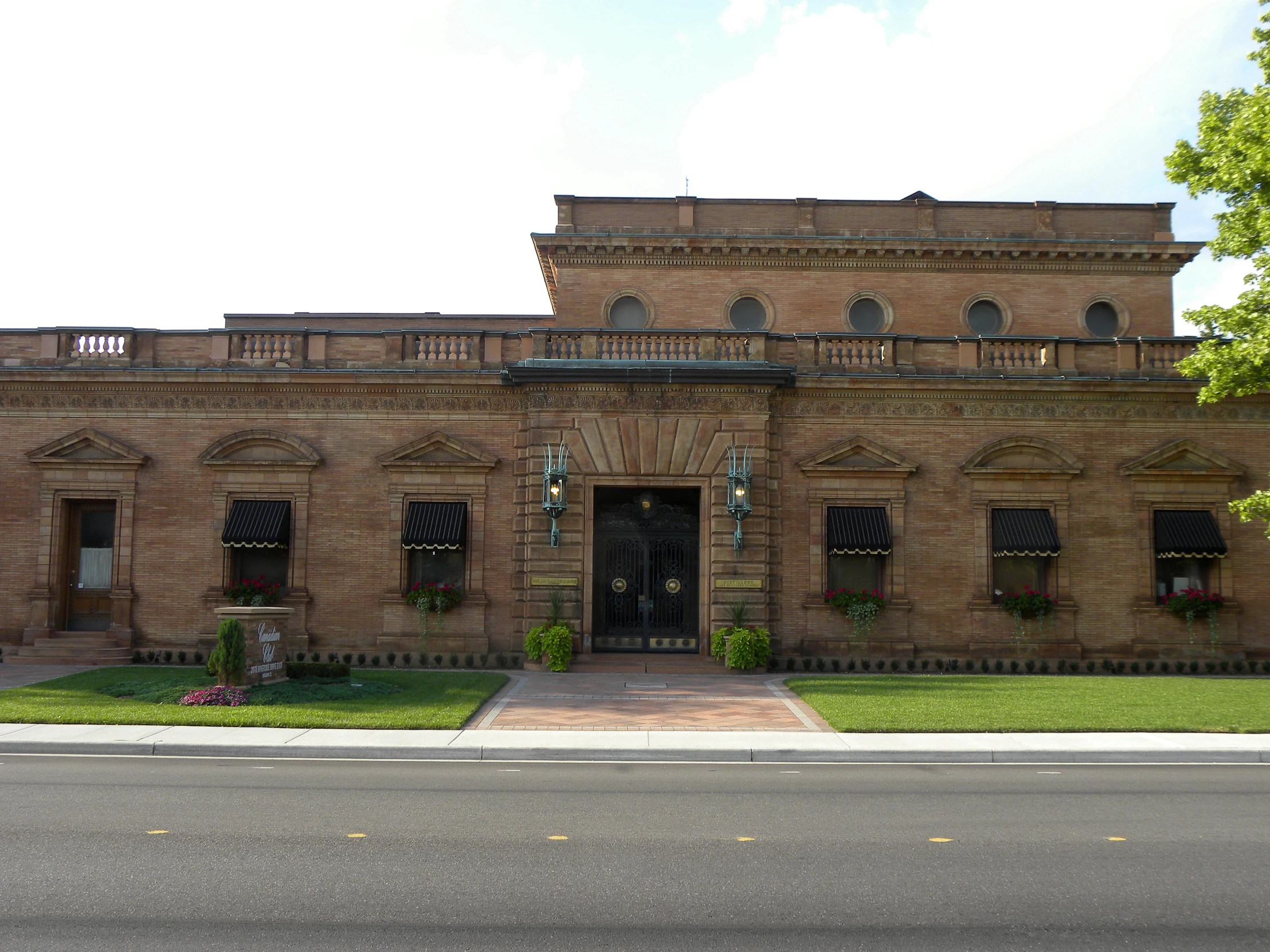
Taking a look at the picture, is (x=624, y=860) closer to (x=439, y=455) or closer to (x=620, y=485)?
(x=620, y=485)

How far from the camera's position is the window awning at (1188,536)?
2352cm

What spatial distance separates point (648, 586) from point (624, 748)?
10.7 m

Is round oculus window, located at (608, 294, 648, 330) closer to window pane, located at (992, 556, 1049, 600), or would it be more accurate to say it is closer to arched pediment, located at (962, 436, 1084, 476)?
arched pediment, located at (962, 436, 1084, 476)

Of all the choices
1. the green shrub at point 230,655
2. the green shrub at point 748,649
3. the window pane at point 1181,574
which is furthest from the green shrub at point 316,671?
the window pane at point 1181,574

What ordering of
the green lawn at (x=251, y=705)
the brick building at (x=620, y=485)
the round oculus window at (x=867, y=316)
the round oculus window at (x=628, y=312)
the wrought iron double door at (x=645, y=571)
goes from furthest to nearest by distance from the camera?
the round oculus window at (x=867, y=316), the round oculus window at (x=628, y=312), the wrought iron double door at (x=645, y=571), the brick building at (x=620, y=485), the green lawn at (x=251, y=705)

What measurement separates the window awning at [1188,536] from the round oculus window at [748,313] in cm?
1130

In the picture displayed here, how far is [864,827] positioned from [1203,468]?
18.8 m

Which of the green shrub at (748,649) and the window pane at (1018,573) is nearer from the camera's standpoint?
the green shrub at (748,649)

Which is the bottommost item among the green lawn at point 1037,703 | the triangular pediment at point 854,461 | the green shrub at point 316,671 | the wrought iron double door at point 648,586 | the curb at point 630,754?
the curb at point 630,754

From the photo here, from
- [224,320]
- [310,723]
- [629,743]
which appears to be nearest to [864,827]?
[629,743]

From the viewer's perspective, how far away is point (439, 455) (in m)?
24.1

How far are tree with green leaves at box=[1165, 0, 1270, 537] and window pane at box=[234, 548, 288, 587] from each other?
20780 millimetres

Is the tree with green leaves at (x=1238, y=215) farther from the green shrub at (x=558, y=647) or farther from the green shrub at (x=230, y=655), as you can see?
the green shrub at (x=230, y=655)

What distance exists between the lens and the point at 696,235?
27.8m
